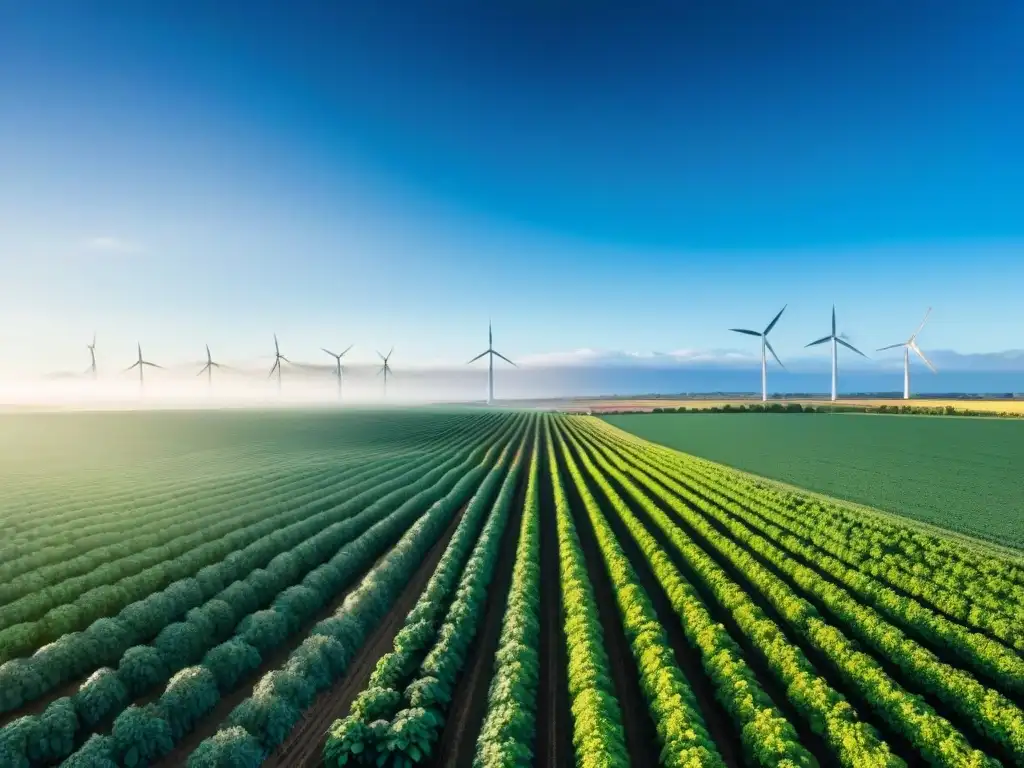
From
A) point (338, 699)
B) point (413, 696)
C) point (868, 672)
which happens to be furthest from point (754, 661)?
point (338, 699)

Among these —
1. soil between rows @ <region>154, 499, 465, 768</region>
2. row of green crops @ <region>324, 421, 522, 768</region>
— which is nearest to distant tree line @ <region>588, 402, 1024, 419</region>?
row of green crops @ <region>324, 421, 522, 768</region>

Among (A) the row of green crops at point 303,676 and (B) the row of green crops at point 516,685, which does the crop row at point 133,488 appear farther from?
(B) the row of green crops at point 516,685

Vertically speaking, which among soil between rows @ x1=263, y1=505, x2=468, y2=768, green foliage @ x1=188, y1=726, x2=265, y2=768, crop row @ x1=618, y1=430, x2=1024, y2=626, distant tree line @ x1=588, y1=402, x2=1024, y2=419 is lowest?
soil between rows @ x1=263, y1=505, x2=468, y2=768

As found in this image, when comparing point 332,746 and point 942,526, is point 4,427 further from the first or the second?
point 942,526

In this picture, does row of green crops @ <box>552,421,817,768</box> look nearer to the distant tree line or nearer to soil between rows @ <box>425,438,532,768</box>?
soil between rows @ <box>425,438,532,768</box>

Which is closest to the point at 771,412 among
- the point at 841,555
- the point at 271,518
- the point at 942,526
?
the point at 942,526
